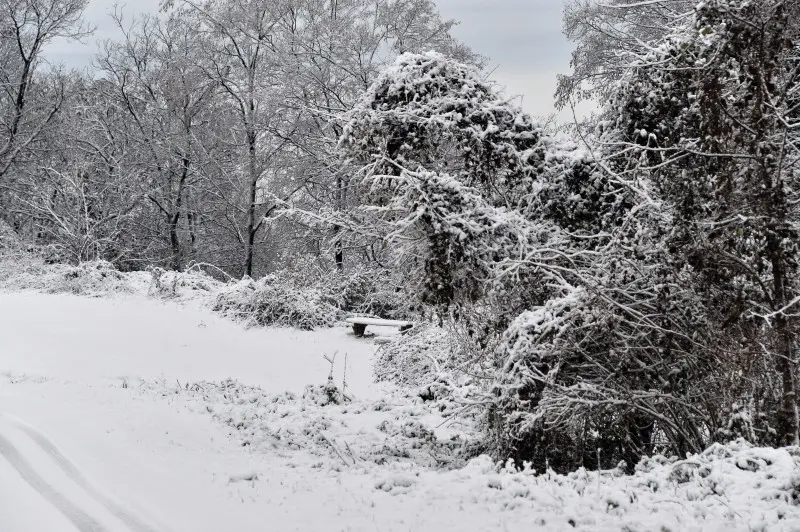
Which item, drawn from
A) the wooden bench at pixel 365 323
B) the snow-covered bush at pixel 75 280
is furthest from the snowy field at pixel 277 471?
the snow-covered bush at pixel 75 280

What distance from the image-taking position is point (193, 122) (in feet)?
84.6

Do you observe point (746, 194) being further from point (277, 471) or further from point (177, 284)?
point (177, 284)

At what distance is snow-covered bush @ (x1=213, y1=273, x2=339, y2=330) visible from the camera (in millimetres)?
16625

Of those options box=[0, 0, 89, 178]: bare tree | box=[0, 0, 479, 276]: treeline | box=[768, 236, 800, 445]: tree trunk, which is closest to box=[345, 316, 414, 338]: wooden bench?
box=[0, 0, 479, 276]: treeline

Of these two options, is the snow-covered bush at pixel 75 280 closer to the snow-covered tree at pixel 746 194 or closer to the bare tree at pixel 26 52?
the bare tree at pixel 26 52

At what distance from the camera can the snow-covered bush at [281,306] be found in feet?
54.5

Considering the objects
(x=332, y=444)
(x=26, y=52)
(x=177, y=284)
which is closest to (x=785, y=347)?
(x=332, y=444)

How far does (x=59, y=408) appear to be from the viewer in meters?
7.64

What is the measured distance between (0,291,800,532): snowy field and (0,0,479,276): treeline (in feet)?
28.2

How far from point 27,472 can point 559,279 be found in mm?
5285

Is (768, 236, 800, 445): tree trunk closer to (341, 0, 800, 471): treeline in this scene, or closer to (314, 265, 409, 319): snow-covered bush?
(341, 0, 800, 471): treeline

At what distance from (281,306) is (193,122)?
1238cm

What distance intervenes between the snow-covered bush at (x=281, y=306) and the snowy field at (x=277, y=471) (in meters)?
4.87

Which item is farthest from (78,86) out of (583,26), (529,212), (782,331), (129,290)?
(782,331)
